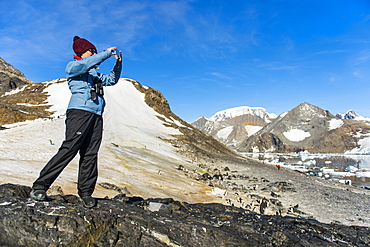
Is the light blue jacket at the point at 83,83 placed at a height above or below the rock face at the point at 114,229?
above

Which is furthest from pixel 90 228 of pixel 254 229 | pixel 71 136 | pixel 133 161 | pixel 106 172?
pixel 133 161

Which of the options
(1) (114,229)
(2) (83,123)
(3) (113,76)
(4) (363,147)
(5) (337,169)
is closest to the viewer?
(1) (114,229)

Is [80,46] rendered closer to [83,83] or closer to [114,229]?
[83,83]

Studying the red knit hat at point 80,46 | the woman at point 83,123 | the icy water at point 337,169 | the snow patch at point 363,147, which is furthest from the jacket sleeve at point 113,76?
the snow patch at point 363,147

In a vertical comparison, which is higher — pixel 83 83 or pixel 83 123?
pixel 83 83

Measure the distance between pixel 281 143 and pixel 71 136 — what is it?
204 m

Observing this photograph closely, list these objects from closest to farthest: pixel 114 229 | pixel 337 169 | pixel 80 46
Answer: pixel 114 229, pixel 80 46, pixel 337 169

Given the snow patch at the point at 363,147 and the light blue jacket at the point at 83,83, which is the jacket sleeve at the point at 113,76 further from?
the snow patch at the point at 363,147

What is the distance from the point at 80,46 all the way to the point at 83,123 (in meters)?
1.55

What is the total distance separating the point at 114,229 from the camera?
3654 millimetres

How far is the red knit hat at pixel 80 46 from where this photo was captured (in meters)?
4.66

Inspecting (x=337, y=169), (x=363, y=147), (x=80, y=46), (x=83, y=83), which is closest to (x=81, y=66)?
(x=83, y=83)

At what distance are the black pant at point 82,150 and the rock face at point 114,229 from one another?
1.12ft

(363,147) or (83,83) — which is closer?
(83,83)
